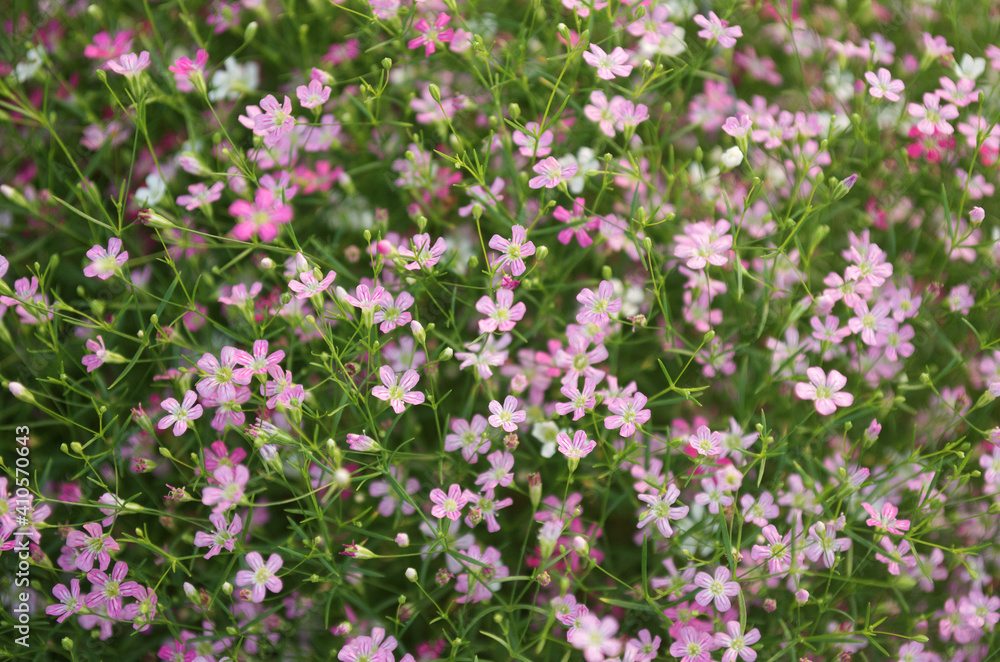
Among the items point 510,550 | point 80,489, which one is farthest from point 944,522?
point 80,489

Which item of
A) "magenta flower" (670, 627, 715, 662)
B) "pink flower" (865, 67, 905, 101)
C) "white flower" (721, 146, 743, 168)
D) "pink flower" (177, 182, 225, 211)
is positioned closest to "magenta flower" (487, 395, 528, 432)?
"magenta flower" (670, 627, 715, 662)

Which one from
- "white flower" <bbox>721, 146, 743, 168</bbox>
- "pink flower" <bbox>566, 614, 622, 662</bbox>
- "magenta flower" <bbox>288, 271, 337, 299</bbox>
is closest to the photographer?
"pink flower" <bbox>566, 614, 622, 662</bbox>

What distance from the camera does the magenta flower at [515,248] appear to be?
3.78ft

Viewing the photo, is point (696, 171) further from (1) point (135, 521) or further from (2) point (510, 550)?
(1) point (135, 521)

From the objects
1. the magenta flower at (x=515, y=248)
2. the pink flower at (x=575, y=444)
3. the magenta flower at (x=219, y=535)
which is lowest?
the magenta flower at (x=219, y=535)

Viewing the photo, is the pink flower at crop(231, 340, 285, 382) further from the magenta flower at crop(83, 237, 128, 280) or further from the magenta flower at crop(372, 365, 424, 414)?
the magenta flower at crop(83, 237, 128, 280)

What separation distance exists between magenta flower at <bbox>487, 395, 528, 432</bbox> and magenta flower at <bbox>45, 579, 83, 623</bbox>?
2.45 ft

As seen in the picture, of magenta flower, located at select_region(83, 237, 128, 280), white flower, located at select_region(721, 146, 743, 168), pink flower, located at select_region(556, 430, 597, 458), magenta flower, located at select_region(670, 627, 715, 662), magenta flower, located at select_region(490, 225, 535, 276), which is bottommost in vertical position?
magenta flower, located at select_region(670, 627, 715, 662)

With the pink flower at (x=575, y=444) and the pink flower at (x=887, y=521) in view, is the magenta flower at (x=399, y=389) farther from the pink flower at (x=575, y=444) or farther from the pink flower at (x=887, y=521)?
the pink flower at (x=887, y=521)

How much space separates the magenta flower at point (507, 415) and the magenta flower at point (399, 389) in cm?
12

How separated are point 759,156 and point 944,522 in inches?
35.0

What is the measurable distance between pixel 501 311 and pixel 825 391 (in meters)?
0.59

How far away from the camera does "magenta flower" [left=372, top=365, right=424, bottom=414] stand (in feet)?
3.70

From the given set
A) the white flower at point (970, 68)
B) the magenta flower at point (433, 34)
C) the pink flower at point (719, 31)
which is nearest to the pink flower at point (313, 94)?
the magenta flower at point (433, 34)
